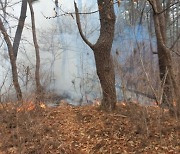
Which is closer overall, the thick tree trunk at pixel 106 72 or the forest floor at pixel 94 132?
the forest floor at pixel 94 132

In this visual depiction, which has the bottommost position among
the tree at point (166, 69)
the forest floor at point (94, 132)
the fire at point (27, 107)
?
the forest floor at point (94, 132)

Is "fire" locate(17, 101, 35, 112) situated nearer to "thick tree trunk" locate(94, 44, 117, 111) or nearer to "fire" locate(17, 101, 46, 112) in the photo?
"fire" locate(17, 101, 46, 112)

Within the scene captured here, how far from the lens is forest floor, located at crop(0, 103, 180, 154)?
6902 mm

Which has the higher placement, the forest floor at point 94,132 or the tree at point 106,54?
the tree at point 106,54

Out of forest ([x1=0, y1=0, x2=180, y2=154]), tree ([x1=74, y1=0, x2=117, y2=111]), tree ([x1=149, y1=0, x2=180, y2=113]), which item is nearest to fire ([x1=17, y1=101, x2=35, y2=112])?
forest ([x1=0, y1=0, x2=180, y2=154])

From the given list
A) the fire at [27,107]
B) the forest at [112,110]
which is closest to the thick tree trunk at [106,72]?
the forest at [112,110]

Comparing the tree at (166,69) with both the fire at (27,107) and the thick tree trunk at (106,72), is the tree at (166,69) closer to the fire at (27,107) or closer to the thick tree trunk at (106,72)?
the thick tree trunk at (106,72)

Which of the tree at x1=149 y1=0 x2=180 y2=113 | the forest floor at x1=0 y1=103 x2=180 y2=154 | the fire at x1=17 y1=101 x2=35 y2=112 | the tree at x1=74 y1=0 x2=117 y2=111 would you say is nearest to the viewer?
the forest floor at x1=0 y1=103 x2=180 y2=154

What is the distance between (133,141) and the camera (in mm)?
7035

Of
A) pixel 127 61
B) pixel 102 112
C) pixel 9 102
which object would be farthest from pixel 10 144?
pixel 127 61

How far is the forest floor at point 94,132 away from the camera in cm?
690

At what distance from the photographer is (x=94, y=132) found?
304 inches

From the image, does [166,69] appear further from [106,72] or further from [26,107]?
[26,107]

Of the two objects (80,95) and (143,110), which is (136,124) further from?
(80,95)
